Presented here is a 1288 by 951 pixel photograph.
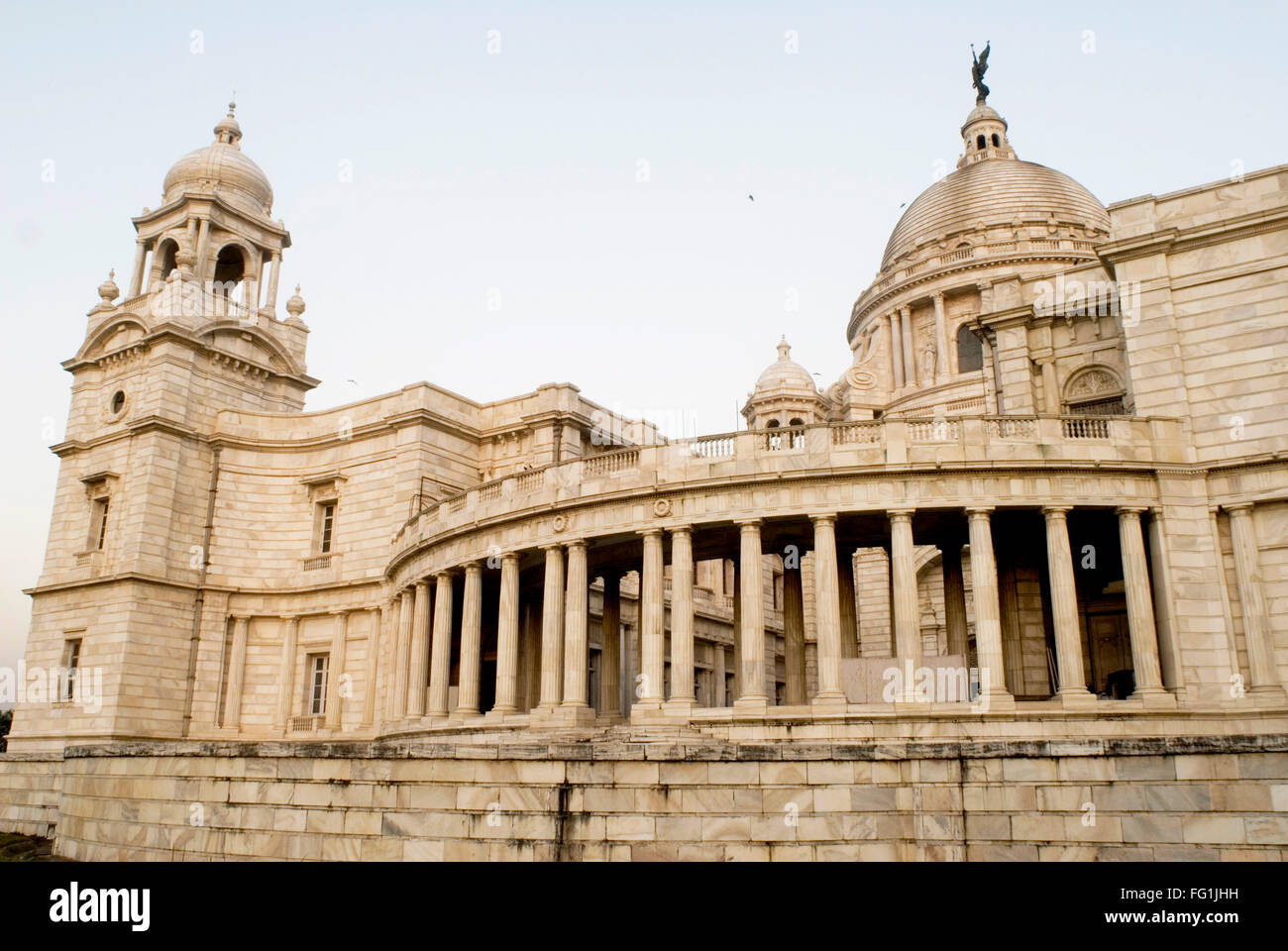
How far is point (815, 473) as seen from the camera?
1118 inches

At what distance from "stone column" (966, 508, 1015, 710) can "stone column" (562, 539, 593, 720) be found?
35.2 ft

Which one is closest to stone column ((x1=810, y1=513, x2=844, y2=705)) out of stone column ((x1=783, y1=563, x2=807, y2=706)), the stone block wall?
stone column ((x1=783, y1=563, x2=807, y2=706))

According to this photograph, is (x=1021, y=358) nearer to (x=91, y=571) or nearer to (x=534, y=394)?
(x=534, y=394)

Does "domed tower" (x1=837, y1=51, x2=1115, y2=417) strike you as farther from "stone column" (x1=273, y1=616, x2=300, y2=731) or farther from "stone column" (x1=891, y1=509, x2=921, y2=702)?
"stone column" (x1=273, y1=616, x2=300, y2=731)

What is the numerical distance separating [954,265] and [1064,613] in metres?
41.5

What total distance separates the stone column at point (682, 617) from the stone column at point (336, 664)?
62.7 ft

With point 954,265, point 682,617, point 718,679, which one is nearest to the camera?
point 682,617

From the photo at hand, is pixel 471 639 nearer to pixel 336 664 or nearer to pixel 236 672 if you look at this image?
pixel 336 664

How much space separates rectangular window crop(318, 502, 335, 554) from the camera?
45681 mm

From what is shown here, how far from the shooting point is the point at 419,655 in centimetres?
3547

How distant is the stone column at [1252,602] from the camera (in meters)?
25.3

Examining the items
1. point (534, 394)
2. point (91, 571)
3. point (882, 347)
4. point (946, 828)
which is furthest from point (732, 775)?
point (882, 347)

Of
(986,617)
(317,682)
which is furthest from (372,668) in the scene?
(986,617)

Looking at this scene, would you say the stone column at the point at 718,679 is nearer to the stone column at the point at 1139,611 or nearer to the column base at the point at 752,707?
the column base at the point at 752,707
